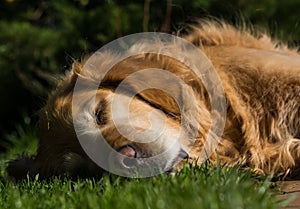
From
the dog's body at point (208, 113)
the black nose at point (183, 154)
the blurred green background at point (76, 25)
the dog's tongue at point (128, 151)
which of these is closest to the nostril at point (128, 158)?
the dog's tongue at point (128, 151)

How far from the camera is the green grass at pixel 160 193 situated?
257cm

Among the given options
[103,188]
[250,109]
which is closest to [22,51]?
[250,109]

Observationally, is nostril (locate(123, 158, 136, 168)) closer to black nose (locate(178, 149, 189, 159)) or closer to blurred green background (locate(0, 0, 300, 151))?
black nose (locate(178, 149, 189, 159))

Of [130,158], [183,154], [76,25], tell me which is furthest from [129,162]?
[76,25]

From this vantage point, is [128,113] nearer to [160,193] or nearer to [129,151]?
[129,151]

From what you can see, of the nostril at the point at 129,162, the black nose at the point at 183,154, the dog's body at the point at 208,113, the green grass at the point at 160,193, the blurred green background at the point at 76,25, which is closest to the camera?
the green grass at the point at 160,193

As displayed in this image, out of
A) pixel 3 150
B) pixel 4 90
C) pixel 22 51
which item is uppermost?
pixel 22 51

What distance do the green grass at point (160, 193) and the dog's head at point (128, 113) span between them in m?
0.22

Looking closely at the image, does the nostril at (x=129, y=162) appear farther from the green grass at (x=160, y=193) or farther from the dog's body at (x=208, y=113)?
the dog's body at (x=208, y=113)

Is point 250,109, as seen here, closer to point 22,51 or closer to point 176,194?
point 176,194

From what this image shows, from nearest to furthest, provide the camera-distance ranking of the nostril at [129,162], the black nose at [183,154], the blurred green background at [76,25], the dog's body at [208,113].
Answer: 1. the nostril at [129,162]
2. the black nose at [183,154]
3. the dog's body at [208,113]
4. the blurred green background at [76,25]

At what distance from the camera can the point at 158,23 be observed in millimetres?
7051

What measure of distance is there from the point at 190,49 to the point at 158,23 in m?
2.69

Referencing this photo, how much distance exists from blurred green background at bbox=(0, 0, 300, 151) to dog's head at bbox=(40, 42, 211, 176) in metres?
2.31
